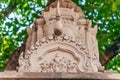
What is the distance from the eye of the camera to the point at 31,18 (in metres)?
11.3

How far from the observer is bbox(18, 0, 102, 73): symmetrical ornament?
5746 mm

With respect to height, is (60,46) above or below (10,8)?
below

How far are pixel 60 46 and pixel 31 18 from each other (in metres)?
5.45

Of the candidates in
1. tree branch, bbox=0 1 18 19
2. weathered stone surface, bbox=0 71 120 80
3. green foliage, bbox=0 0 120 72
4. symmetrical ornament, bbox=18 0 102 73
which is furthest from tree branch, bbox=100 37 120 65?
weathered stone surface, bbox=0 71 120 80

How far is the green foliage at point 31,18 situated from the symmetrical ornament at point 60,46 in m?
2.55

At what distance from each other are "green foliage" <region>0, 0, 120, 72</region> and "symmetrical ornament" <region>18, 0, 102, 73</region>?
8.35 feet

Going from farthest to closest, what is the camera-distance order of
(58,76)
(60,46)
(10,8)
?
1. (10,8)
2. (60,46)
3. (58,76)

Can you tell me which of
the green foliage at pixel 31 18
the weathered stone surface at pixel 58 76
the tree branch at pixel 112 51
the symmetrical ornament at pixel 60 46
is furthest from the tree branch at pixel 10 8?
the weathered stone surface at pixel 58 76

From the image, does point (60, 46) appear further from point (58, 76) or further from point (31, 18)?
point (31, 18)

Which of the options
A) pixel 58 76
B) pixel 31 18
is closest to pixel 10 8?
pixel 31 18

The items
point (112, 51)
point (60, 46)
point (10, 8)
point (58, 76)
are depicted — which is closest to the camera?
point (58, 76)

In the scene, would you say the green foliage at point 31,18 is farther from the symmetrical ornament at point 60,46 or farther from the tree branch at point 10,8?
the symmetrical ornament at point 60,46

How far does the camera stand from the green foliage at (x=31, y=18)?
9852 mm

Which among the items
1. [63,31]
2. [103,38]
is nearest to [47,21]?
[63,31]
